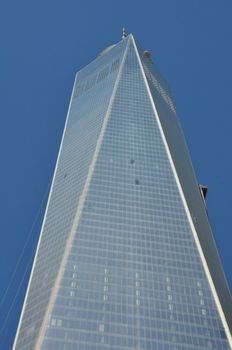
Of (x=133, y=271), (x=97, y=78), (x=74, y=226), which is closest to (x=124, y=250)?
(x=133, y=271)

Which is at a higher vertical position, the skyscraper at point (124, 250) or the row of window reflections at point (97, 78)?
the row of window reflections at point (97, 78)

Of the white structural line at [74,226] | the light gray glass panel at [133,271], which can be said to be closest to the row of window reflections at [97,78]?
the white structural line at [74,226]

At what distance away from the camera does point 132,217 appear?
115m

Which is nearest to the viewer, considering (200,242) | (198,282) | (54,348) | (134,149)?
(54,348)

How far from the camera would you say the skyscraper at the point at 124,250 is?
Answer: 299ft

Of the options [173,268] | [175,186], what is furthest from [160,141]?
[173,268]

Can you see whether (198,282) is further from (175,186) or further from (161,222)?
(175,186)

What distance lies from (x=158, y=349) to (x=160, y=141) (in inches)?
2541

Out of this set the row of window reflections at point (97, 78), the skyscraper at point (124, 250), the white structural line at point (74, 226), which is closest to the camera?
the white structural line at point (74, 226)

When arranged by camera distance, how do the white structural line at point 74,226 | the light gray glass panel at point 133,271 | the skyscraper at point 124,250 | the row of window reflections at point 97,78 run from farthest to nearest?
1. the row of window reflections at point 97,78
2. the skyscraper at point 124,250
3. the light gray glass panel at point 133,271
4. the white structural line at point 74,226

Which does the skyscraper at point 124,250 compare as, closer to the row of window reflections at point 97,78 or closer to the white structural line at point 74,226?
the white structural line at point 74,226

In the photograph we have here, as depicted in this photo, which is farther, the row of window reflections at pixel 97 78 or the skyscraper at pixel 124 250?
the row of window reflections at pixel 97 78

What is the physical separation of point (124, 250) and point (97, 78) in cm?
8974

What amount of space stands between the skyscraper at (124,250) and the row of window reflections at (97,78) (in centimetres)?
2470
